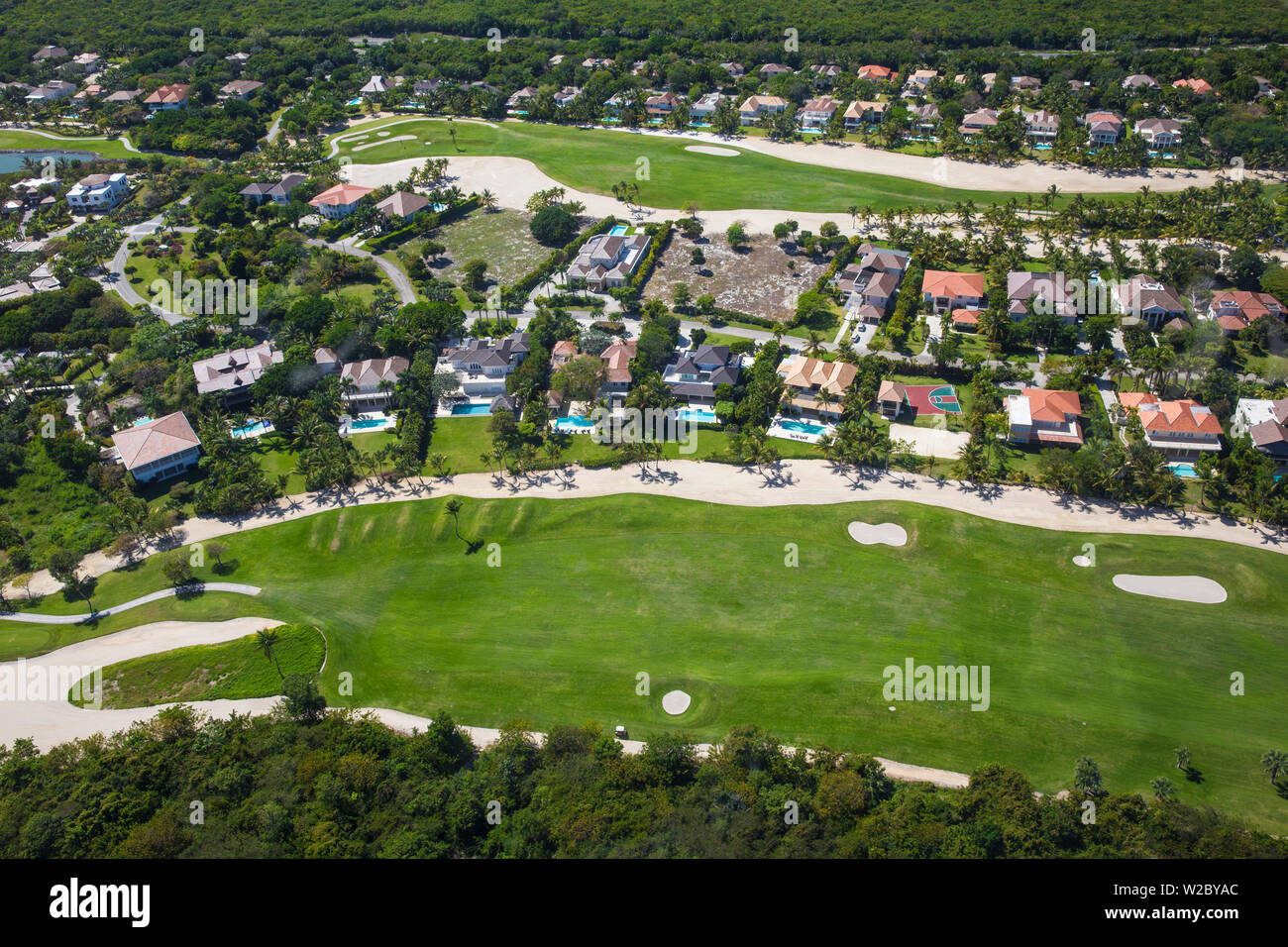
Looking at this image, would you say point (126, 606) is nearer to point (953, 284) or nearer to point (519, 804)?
point (519, 804)

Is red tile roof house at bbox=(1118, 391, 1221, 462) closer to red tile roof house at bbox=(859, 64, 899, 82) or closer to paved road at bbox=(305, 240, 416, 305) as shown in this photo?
paved road at bbox=(305, 240, 416, 305)

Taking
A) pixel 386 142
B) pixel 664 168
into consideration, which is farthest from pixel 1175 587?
pixel 386 142

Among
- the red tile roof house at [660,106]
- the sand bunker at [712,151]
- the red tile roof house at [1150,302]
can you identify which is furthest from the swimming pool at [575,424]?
the red tile roof house at [660,106]

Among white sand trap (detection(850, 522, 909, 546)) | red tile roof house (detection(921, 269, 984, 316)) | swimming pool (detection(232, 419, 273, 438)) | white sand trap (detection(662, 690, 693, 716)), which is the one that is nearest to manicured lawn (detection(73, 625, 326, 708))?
white sand trap (detection(662, 690, 693, 716))

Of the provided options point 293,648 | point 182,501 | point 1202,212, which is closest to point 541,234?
point 182,501

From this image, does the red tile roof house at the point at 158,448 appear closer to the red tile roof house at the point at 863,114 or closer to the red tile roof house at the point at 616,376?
the red tile roof house at the point at 616,376
